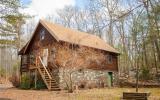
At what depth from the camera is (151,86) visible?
97.3 feet

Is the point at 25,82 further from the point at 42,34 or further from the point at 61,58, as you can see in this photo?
the point at 42,34

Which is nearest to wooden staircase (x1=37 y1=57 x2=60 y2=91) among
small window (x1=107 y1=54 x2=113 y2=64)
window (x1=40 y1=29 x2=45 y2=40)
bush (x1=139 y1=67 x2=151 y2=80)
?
window (x1=40 y1=29 x2=45 y2=40)

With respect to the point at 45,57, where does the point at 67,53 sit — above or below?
above

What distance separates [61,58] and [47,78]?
8.27 ft

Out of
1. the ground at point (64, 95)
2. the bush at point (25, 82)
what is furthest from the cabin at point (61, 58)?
the ground at point (64, 95)

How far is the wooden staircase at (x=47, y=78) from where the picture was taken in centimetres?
2505

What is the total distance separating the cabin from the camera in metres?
25.6

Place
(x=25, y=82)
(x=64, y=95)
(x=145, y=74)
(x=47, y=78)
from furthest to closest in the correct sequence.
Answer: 1. (x=145, y=74)
2. (x=25, y=82)
3. (x=47, y=78)
4. (x=64, y=95)

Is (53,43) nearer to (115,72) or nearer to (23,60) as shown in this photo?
(23,60)

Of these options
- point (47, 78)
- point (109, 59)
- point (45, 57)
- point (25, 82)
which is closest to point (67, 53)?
point (47, 78)

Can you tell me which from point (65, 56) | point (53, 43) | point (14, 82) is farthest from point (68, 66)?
point (14, 82)

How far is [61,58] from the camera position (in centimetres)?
2561

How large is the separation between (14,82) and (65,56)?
1007 cm

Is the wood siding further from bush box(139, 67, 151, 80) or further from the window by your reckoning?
bush box(139, 67, 151, 80)
